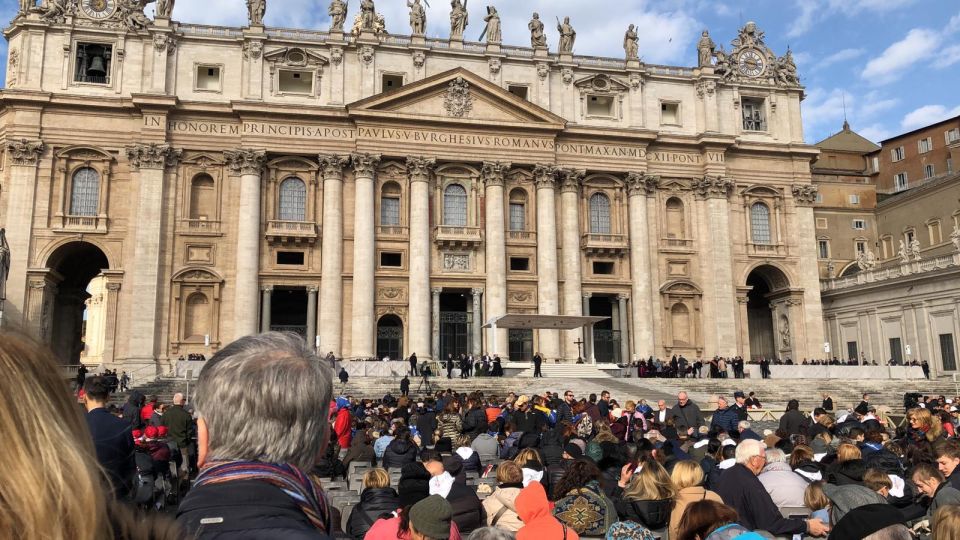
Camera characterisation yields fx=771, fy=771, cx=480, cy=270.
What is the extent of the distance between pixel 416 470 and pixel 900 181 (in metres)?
61.9

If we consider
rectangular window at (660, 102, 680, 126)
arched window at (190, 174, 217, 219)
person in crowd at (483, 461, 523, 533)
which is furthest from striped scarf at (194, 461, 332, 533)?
rectangular window at (660, 102, 680, 126)

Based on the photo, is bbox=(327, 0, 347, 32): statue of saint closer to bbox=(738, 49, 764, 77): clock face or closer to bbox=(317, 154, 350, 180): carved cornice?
bbox=(317, 154, 350, 180): carved cornice

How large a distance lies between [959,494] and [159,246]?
124ft

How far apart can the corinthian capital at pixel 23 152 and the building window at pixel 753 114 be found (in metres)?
39.8

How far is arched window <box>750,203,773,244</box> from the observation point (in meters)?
46.3

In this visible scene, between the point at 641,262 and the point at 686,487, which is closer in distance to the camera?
the point at 686,487

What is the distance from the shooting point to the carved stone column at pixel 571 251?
41594 millimetres

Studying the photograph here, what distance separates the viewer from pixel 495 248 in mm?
41500

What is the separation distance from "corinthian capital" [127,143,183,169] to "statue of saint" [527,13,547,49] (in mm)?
21107

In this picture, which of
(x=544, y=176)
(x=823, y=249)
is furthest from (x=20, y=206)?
(x=823, y=249)

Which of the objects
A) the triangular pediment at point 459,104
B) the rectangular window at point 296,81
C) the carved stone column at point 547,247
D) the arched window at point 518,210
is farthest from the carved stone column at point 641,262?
the rectangular window at point 296,81

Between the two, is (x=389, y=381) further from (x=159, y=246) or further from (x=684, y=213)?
(x=684, y=213)

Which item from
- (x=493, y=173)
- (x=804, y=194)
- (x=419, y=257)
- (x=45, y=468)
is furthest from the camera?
(x=804, y=194)

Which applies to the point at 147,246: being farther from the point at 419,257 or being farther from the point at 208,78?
the point at 419,257
